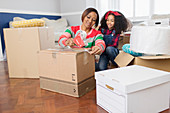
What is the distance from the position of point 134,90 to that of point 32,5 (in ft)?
11.4

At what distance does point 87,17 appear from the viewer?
5.52 feet

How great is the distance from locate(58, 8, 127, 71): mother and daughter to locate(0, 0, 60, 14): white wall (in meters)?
2.15

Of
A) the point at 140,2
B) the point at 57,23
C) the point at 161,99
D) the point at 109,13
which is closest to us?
the point at 161,99

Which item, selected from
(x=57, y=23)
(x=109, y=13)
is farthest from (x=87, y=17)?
(x=57, y=23)

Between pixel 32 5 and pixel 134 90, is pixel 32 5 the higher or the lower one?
the higher one

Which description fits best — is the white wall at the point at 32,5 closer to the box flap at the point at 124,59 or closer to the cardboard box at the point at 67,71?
the cardboard box at the point at 67,71

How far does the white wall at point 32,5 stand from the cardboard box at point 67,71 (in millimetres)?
2284

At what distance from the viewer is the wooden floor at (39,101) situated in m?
1.17

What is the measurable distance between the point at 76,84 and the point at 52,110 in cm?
28

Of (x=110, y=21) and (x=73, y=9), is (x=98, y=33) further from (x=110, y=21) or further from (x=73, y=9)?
(x=73, y=9)

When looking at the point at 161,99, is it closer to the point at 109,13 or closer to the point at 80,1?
the point at 109,13

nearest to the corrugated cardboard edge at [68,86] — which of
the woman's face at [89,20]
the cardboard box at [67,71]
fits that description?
the cardboard box at [67,71]

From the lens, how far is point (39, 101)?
131cm

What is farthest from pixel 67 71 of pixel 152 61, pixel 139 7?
pixel 139 7
